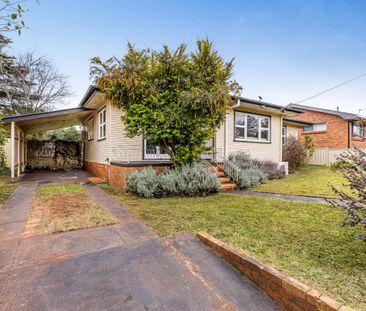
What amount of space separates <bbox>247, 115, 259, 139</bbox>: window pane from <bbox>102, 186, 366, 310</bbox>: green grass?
21.8ft

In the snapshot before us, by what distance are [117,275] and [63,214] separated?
2851 mm

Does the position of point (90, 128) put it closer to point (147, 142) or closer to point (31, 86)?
point (147, 142)

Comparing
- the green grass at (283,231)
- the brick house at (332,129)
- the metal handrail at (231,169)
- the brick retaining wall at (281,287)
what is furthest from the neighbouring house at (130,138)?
the brick house at (332,129)

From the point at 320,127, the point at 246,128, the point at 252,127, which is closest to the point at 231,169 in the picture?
the point at 246,128

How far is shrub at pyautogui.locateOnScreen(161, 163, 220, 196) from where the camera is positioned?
665cm

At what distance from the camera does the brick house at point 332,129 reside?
1834cm

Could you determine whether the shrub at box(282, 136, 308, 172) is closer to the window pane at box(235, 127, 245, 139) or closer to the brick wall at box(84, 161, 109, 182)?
the window pane at box(235, 127, 245, 139)

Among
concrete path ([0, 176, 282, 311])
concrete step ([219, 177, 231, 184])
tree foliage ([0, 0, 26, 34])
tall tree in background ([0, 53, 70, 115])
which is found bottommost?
concrete path ([0, 176, 282, 311])

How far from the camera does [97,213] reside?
16.0 feet

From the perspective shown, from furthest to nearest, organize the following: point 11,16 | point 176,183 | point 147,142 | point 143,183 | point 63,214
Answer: point 147,142 < point 176,183 < point 143,183 < point 63,214 < point 11,16

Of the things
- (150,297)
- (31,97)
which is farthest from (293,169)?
(31,97)

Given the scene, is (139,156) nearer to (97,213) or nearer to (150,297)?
(97,213)

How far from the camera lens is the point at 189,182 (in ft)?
22.2

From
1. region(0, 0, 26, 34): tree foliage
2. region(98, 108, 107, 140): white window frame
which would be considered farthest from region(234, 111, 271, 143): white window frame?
region(0, 0, 26, 34): tree foliage
